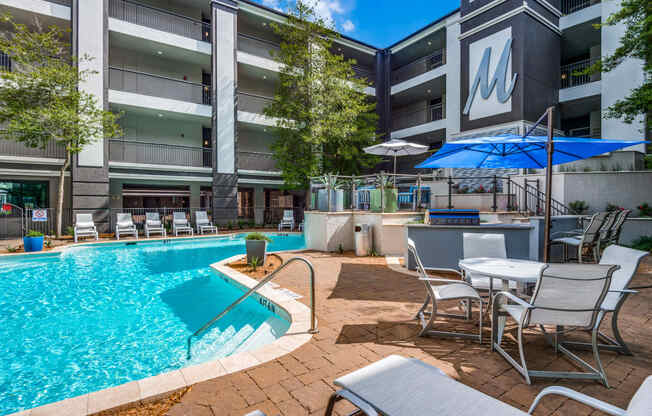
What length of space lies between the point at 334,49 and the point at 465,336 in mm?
20232

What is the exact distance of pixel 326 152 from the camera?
16.9 meters

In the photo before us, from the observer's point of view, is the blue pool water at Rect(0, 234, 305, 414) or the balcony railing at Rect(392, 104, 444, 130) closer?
the blue pool water at Rect(0, 234, 305, 414)

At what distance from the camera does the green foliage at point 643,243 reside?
27.6 ft

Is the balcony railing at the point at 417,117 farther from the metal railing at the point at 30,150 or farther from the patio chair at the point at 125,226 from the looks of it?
the metal railing at the point at 30,150

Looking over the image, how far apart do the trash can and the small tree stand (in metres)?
11.5

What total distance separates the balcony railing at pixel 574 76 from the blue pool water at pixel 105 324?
17.7 m

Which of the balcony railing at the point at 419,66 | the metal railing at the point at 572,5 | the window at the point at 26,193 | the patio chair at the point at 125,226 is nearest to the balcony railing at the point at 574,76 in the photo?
the metal railing at the point at 572,5

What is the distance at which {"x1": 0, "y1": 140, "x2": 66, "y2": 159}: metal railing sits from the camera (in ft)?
42.3

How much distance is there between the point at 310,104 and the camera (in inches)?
610

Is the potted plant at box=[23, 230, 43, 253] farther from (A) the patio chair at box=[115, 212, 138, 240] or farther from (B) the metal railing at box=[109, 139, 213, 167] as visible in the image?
(B) the metal railing at box=[109, 139, 213, 167]

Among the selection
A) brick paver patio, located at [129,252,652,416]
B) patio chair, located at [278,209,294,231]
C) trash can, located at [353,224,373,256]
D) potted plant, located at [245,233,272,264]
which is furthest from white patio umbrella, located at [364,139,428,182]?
patio chair, located at [278,209,294,231]

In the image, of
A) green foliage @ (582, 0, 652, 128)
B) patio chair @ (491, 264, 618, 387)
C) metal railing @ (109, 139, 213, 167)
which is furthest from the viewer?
metal railing @ (109, 139, 213, 167)

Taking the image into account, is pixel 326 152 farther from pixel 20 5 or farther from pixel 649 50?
pixel 20 5

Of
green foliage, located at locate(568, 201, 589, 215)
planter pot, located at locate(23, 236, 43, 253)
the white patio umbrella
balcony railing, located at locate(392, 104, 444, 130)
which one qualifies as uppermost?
balcony railing, located at locate(392, 104, 444, 130)
